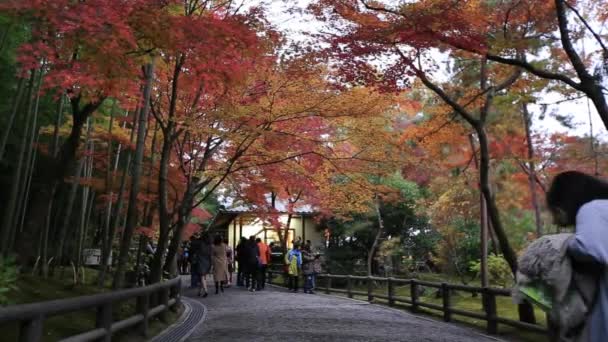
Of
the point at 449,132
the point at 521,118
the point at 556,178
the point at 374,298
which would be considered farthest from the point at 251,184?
the point at 556,178

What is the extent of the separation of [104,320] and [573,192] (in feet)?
16.1

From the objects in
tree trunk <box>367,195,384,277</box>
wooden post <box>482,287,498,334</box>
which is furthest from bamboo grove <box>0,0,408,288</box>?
tree trunk <box>367,195,384,277</box>

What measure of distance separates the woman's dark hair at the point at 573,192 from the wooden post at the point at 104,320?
4728mm

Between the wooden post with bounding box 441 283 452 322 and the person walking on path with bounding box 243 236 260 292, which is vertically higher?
the person walking on path with bounding box 243 236 260 292

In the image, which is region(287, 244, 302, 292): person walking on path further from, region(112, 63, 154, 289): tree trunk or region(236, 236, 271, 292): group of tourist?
region(112, 63, 154, 289): tree trunk

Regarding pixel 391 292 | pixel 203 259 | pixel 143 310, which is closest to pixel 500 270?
pixel 391 292

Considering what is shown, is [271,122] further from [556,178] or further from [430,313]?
[556,178]

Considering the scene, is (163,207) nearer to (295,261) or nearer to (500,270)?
(295,261)

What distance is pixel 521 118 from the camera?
627 inches

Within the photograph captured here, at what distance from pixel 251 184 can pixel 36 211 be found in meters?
6.34

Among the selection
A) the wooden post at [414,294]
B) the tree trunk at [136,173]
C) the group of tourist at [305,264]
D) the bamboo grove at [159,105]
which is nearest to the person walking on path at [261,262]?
the group of tourist at [305,264]

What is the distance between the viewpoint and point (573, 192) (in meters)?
2.15

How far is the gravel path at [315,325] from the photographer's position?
7.61 metres

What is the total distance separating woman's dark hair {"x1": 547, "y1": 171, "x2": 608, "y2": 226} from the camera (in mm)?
2111
